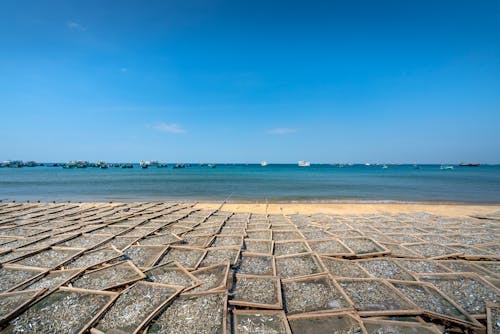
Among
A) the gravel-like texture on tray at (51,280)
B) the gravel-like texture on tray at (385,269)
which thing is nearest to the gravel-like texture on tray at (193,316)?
the gravel-like texture on tray at (51,280)

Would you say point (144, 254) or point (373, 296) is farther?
point (144, 254)

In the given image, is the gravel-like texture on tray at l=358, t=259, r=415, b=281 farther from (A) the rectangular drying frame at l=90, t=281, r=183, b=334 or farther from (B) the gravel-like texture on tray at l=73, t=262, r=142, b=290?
(B) the gravel-like texture on tray at l=73, t=262, r=142, b=290

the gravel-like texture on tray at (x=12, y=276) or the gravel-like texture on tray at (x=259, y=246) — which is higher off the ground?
the gravel-like texture on tray at (x=12, y=276)

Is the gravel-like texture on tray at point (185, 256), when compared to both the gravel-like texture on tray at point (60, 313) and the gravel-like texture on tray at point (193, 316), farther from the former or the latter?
the gravel-like texture on tray at point (60, 313)

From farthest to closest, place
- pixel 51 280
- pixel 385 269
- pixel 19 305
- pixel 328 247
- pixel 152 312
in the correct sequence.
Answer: pixel 328 247, pixel 385 269, pixel 51 280, pixel 19 305, pixel 152 312

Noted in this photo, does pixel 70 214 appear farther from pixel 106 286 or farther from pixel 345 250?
pixel 345 250

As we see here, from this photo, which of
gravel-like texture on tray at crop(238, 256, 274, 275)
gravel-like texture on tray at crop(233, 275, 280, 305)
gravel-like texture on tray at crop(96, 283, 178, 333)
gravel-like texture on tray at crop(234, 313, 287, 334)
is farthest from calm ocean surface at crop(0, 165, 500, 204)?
gravel-like texture on tray at crop(234, 313, 287, 334)

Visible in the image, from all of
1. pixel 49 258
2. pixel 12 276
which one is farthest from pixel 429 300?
pixel 49 258

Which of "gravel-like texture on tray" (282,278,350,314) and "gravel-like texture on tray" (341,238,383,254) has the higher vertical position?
"gravel-like texture on tray" (341,238,383,254)

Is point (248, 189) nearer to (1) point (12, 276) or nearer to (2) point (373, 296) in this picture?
(1) point (12, 276)

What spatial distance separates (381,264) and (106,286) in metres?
7.34

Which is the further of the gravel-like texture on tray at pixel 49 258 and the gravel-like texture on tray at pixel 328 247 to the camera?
the gravel-like texture on tray at pixel 328 247

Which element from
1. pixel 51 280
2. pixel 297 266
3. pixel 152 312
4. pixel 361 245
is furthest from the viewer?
pixel 361 245

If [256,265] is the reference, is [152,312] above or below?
above
